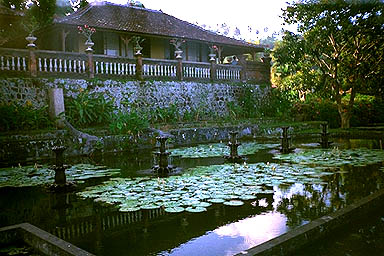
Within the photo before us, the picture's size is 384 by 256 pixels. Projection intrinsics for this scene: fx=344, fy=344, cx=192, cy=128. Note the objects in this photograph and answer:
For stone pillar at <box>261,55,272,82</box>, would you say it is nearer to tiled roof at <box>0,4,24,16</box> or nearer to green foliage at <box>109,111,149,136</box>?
green foliage at <box>109,111,149,136</box>

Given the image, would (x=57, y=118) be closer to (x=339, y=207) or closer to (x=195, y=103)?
(x=195, y=103)

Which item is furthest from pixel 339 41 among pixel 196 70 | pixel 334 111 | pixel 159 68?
pixel 159 68

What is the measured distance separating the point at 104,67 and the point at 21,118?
464cm

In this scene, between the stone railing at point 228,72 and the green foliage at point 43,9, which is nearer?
the stone railing at point 228,72

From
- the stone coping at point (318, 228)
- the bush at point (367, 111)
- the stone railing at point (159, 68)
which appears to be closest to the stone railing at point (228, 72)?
the stone railing at point (159, 68)

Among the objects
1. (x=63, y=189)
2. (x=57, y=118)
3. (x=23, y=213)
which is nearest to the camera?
(x=23, y=213)

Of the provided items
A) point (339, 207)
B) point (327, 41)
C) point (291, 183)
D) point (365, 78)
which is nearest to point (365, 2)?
point (327, 41)

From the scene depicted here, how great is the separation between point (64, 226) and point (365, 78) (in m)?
14.3

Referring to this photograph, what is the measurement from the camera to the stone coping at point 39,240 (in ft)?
9.14

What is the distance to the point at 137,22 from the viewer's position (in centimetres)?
1822

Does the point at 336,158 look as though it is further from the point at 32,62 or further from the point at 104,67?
the point at 32,62

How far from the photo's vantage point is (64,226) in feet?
12.1

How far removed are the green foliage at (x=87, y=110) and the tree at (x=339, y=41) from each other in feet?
25.6

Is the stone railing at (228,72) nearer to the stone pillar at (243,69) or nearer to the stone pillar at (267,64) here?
the stone pillar at (243,69)
